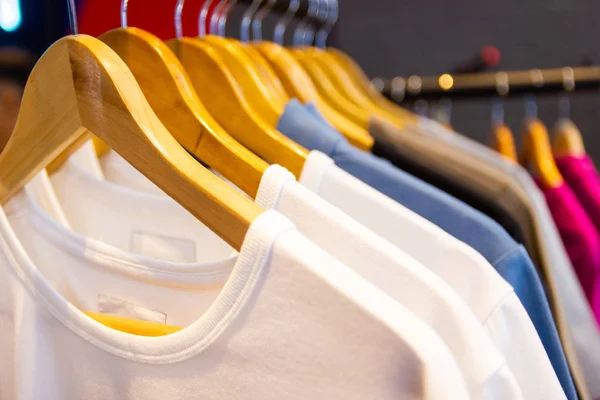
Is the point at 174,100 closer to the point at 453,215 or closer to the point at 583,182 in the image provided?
the point at 453,215

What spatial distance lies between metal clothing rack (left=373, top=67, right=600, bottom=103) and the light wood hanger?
37.0 inches

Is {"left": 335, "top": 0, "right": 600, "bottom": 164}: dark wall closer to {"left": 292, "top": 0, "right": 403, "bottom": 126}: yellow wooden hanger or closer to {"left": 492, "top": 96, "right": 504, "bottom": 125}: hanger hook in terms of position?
{"left": 492, "top": 96, "right": 504, "bottom": 125}: hanger hook

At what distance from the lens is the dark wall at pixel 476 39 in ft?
5.61

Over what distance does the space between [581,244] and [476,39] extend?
3.68ft

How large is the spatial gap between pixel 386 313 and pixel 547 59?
166 centimetres

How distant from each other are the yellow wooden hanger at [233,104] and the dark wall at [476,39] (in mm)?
1243

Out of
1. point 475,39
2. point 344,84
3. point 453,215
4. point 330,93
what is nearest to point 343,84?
point 344,84

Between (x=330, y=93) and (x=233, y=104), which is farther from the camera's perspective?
(x=330, y=93)

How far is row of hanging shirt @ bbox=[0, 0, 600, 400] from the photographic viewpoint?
1.13ft

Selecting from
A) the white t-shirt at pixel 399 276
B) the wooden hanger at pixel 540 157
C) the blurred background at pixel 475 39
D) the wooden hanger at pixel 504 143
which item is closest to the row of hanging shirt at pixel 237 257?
the white t-shirt at pixel 399 276

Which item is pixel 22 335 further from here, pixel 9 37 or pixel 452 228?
pixel 9 37

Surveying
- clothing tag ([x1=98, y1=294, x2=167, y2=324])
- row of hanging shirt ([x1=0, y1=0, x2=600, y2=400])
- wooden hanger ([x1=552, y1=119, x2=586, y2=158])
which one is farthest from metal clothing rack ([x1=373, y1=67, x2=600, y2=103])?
clothing tag ([x1=98, y1=294, x2=167, y2=324])

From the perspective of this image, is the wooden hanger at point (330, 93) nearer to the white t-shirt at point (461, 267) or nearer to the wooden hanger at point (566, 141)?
the white t-shirt at point (461, 267)

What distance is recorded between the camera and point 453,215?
1.72ft
